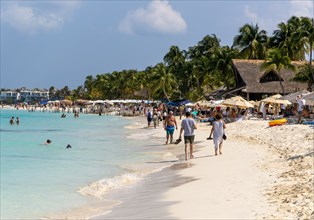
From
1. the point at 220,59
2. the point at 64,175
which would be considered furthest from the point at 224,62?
the point at 64,175

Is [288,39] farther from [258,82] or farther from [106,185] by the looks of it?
[106,185]

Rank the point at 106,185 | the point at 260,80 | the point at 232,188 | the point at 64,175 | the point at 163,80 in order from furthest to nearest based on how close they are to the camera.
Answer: the point at 163,80 → the point at 260,80 → the point at 64,175 → the point at 106,185 → the point at 232,188

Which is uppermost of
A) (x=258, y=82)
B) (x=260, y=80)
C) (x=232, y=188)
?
(x=260, y=80)

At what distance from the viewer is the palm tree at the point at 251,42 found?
5054 centimetres

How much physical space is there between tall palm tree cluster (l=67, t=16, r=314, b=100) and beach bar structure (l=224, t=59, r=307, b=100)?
174 centimetres

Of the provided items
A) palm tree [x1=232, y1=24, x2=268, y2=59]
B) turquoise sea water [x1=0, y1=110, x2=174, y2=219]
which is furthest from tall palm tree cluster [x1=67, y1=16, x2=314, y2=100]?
turquoise sea water [x1=0, y1=110, x2=174, y2=219]

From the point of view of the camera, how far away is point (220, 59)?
47.8 metres

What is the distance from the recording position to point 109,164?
48.6ft

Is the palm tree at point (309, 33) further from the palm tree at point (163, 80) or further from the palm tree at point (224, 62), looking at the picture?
the palm tree at point (163, 80)

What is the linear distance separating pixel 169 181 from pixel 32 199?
3181mm

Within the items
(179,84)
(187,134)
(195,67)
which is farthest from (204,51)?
(187,134)

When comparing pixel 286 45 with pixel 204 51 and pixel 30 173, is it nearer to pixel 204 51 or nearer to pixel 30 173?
pixel 204 51

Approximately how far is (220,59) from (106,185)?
3877 cm

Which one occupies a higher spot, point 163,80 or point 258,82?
point 163,80
